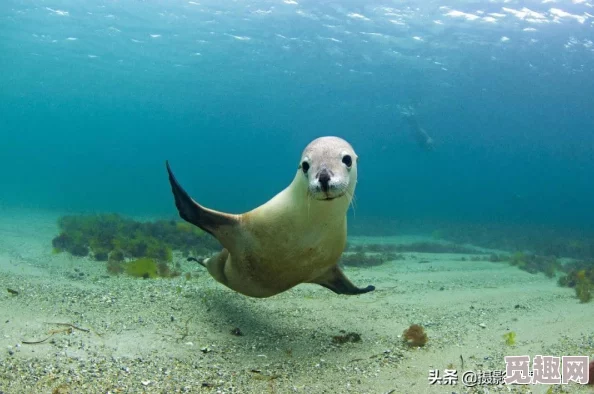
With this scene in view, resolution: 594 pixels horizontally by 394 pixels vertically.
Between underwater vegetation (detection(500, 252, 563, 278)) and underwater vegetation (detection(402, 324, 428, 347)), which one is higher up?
underwater vegetation (detection(402, 324, 428, 347))

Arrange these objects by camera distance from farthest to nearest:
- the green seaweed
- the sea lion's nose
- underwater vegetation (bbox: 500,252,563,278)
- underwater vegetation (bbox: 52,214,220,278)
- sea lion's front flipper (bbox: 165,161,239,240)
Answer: underwater vegetation (bbox: 500,252,563,278), underwater vegetation (bbox: 52,214,220,278), the green seaweed, sea lion's front flipper (bbox: 165,161,239,240), the sea lion's nose

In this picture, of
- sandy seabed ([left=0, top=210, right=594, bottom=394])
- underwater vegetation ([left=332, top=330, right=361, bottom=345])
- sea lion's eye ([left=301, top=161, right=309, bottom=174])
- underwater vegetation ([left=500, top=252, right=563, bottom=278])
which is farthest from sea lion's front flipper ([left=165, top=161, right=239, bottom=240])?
underwater vegetation ([left=500, top=252, right=563, bottom=278])

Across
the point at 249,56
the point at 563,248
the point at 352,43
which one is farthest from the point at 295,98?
the point at 563,248

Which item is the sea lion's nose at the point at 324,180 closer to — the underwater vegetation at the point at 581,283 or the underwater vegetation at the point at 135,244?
the underwater vegetation at the point at 135,244

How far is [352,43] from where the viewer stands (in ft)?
95.7

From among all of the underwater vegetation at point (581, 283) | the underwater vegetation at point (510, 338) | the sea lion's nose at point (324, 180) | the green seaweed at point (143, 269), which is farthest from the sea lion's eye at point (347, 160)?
the underwater vegetation at point (581, 283)

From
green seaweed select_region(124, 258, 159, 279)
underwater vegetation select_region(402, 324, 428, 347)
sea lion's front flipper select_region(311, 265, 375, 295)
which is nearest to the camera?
underwater vegetation select_region(402, 324, 428, 347)

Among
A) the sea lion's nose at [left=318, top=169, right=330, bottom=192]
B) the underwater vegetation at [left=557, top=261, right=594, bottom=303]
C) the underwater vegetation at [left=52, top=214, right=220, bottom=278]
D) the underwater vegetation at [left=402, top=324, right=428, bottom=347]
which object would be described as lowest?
the underwater vegetation at [left=52, top=214, right=220, bottom=278]

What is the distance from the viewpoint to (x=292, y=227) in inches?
131

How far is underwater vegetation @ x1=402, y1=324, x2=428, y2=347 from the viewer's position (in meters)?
3.91

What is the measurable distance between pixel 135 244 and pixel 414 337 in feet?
22.5

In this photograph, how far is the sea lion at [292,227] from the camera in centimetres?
308

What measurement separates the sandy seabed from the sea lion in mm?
699

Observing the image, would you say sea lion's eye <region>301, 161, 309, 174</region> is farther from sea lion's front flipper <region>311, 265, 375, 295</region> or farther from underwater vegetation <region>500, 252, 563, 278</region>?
underwater vegetation <region>500, 252, 563, 278</region>
